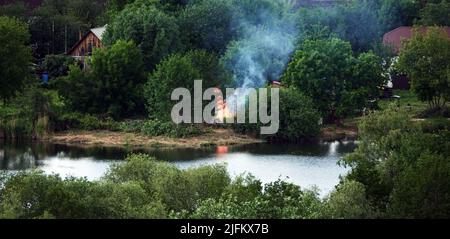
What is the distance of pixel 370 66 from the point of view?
161ft

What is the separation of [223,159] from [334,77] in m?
8.63

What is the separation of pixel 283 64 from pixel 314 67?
380cm

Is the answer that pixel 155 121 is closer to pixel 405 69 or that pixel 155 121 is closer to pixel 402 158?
pixel 405 69

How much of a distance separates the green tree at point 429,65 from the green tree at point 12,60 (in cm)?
1578

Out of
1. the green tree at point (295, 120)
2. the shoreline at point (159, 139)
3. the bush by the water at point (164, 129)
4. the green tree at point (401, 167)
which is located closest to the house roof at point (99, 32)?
the bush by the water at point (164, 129)

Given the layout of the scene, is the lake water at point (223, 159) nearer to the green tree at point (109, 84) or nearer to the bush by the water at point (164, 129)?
the bush by the water at point (164, 129)

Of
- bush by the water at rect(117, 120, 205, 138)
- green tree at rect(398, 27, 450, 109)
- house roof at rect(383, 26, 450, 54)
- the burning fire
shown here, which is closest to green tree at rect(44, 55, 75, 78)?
bush by the water at rect(117, 120, 205, 138)

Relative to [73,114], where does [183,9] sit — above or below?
above

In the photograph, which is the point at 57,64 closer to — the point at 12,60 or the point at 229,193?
the point at 12,60

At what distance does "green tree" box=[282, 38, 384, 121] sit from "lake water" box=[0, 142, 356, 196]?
3.11 m

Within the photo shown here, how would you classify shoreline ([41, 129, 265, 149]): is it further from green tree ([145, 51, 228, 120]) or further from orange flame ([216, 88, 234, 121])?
green tree ([145, 51, 228, 120])

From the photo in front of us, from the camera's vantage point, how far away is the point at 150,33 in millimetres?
51625

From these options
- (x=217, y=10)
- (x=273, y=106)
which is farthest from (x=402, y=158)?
(x=217, y=10)
